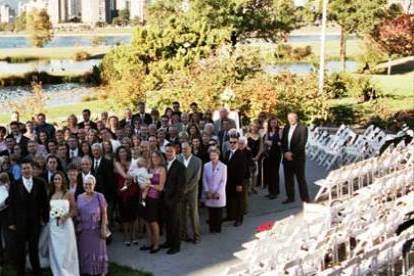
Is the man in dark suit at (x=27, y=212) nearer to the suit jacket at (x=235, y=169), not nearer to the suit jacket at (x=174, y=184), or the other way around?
the suit jacket at (x=174, y=184)

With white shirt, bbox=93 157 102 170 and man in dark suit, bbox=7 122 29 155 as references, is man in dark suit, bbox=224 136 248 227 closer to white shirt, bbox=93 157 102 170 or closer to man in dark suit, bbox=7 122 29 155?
white shirt, bbox=93 157 102 170

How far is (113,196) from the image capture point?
1124 centimetres

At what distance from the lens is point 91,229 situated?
911 centimetres

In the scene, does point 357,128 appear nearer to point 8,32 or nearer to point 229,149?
point 229,149

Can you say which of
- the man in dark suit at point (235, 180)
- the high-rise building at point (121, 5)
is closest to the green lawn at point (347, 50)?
the man in dark suit at point (235, 180)

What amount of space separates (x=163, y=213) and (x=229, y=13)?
29.8m

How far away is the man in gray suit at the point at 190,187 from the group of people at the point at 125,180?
17mm

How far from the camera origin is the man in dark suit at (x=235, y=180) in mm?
11789

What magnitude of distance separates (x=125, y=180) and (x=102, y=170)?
1.29ft

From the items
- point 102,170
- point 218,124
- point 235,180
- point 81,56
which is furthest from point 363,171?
point 81,56

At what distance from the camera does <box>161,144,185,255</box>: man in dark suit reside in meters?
10.3

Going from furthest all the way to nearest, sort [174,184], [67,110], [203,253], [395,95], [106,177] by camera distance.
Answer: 1. [395,95]
2. [67,110]
3. [106,177]
4. [203,253]
5. [174,184]

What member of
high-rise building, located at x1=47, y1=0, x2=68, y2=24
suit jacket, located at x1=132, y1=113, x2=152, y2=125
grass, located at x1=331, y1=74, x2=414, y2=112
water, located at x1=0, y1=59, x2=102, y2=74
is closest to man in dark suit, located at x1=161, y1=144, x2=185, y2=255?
suit jacket, located at x1=132, y1=113, x2=152, y2=125

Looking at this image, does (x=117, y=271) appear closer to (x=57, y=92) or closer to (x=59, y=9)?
(x=57, y=92)
